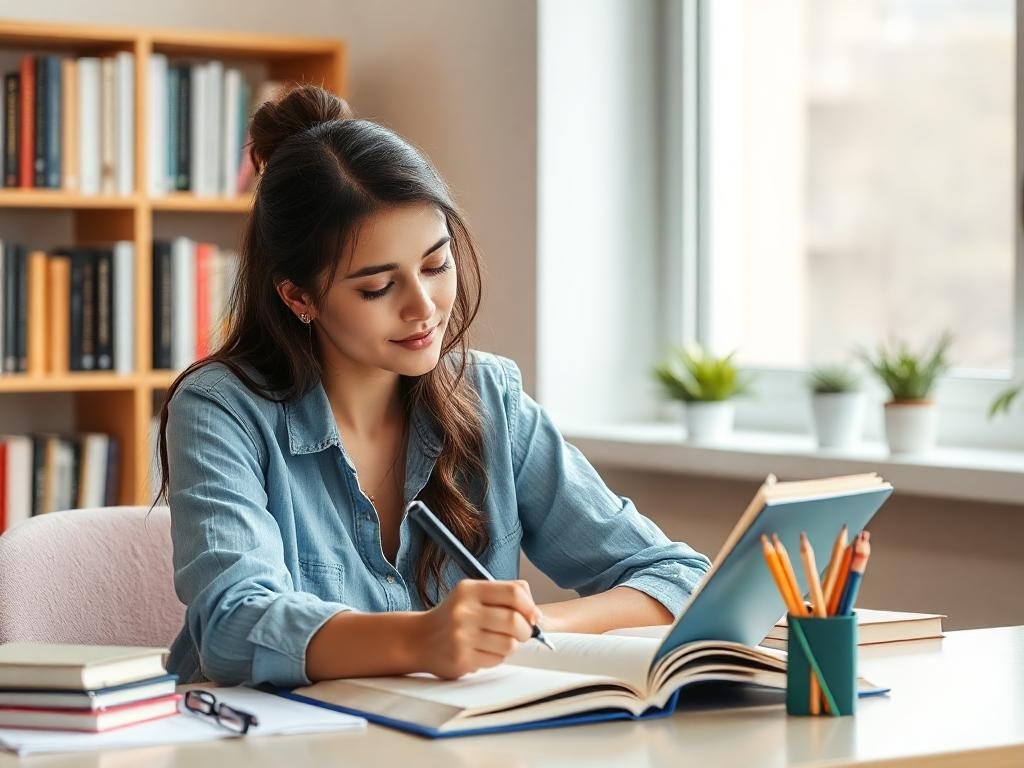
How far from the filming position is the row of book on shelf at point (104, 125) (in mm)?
2965

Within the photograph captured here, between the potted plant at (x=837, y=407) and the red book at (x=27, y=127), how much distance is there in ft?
5.18

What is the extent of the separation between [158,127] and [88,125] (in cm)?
14

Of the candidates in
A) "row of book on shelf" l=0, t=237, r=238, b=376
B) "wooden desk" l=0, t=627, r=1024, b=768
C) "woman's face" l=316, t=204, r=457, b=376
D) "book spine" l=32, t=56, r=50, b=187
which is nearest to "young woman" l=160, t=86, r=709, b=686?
"woman's face" l=316, t=204, r=457, b=376

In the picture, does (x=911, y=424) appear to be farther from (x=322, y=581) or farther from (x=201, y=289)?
(x=201, y=289)

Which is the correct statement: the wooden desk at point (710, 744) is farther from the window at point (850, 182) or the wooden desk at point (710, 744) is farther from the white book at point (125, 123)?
the white book at point (125, 123)

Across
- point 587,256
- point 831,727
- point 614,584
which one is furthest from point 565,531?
point 587,256

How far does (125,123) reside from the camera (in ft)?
9.88

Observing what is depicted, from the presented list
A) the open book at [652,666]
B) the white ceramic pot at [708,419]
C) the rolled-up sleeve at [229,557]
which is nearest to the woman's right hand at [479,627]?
the open book at [652,666]

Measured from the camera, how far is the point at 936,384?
8.11 ft

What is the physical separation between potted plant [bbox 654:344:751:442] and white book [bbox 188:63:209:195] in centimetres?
107

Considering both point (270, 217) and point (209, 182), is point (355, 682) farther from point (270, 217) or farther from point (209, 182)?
point (209, 182)

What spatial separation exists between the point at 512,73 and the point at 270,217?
1332 millimetres

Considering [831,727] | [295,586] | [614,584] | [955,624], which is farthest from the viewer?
[955,624]

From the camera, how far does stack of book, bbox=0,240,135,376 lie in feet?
9.70
